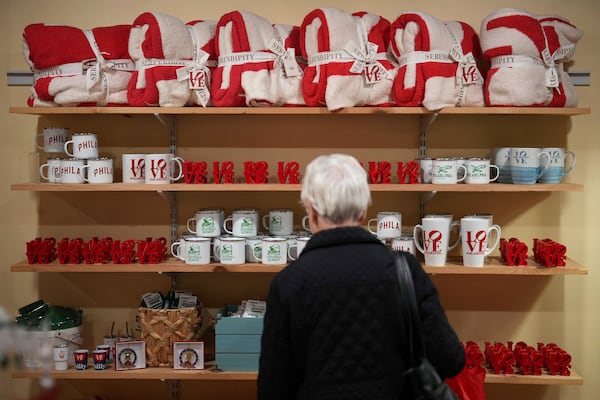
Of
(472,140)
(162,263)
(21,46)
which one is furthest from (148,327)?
Answer: (472,140)

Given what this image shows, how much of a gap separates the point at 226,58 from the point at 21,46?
100 cm

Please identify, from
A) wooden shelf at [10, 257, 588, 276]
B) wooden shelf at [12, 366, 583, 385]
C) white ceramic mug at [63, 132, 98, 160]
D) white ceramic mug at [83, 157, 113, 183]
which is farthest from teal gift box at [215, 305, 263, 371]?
white ceramic mug at [63, 132, 98, 160]

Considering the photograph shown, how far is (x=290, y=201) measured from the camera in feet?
10.1

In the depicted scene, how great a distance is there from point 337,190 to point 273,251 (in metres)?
1.14

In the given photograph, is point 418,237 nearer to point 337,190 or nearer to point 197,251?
point 197,251

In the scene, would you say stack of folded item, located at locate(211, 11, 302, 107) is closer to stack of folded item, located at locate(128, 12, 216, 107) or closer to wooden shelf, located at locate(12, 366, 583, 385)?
stack of folded item, located at locate(128, 12, 216, 107)

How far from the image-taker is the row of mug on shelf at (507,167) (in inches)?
108

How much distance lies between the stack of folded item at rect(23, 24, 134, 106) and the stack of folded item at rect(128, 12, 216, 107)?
8 centimetres

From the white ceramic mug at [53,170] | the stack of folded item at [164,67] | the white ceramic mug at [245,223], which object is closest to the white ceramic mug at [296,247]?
the white ceramic mug at [245,223]

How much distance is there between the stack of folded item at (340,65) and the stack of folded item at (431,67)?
3.2 inches

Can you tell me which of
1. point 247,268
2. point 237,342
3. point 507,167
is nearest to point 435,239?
point 507,167

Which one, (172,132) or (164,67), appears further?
(172,132)

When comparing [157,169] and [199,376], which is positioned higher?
[157,169]

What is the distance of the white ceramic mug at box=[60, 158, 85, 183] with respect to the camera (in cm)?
280
